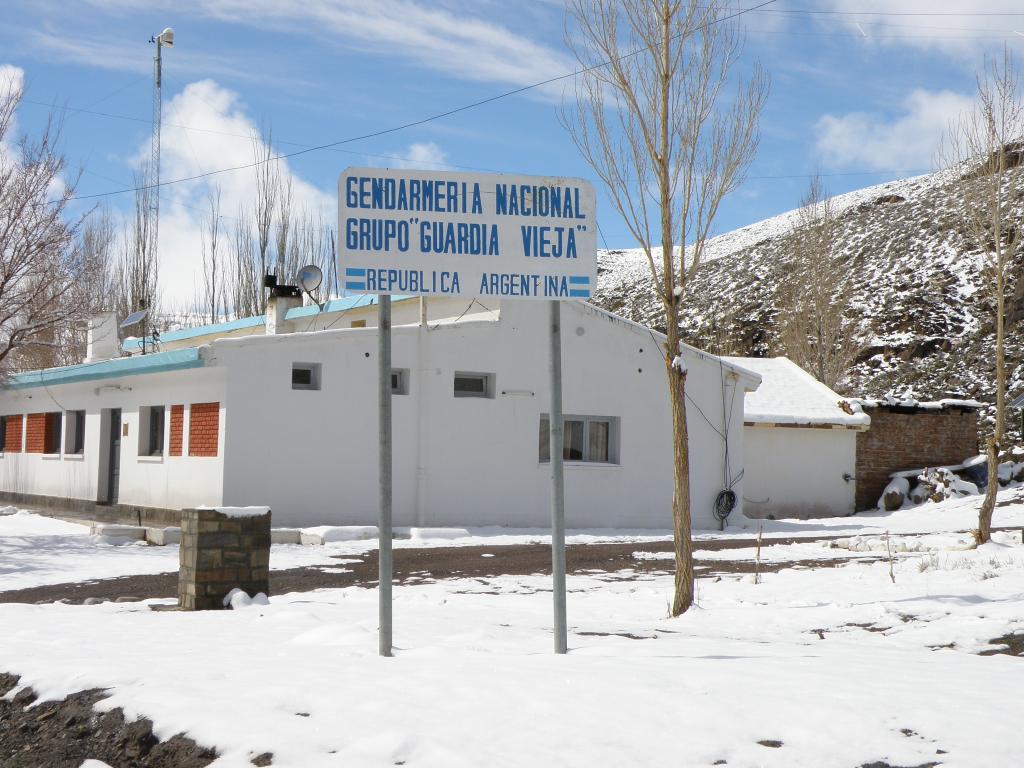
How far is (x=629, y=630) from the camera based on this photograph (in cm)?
885

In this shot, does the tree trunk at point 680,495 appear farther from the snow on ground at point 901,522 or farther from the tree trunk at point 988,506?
the snow on ground at point 901,522

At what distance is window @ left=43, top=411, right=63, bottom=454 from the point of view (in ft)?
89.4

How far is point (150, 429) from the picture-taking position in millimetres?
22859

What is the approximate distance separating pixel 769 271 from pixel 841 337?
26.1 m

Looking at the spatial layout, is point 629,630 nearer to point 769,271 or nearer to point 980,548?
point 980,548

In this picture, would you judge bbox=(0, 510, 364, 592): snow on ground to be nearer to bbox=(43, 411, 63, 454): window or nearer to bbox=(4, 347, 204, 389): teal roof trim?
bbox=(4, 347, 204, 389): teal roof trim

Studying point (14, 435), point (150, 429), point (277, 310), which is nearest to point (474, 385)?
point (277, 310)

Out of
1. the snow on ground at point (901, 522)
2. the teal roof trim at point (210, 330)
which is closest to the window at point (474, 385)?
the snow on ground at point (901, 522)

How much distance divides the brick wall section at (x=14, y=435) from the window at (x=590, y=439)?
14407 mm

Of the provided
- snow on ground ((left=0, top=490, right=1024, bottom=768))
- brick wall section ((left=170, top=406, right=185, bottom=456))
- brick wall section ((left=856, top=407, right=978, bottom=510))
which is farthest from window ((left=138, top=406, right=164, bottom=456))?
brick wall section ((left=856, top=407, right=978, bottom=510))

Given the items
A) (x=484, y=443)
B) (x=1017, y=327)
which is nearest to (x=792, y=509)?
(x=484, y=443)

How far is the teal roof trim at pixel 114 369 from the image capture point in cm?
1964

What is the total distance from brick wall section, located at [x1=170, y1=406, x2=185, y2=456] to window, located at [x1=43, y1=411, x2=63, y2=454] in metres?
7.30

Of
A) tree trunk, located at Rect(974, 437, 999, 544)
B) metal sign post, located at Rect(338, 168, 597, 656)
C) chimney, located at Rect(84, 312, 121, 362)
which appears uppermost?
chimney, located at Rect(84, 312, 121, 362)
